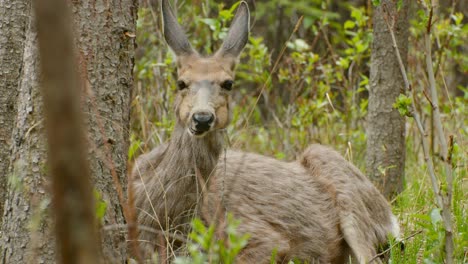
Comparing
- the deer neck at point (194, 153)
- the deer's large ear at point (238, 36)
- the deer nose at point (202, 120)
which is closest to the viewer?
the deer nose at point (202, 120)

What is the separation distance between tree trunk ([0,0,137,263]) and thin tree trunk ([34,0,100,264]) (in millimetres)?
2283

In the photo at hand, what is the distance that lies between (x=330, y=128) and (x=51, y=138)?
796 cm

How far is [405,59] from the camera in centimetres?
748

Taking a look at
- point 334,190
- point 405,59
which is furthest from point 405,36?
point 334,190

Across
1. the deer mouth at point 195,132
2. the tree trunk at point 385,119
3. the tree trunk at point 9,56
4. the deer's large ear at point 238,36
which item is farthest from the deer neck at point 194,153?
the tree trunk at point 385,119

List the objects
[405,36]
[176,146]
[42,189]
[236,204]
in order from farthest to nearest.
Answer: [405,36] < [236,204] < [176,146] < [42,189]

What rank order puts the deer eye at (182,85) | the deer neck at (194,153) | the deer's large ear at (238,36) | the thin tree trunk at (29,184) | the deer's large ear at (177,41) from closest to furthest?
the thin tree trunk at (29,184), the deer neck at (194,153), the deer eye at (182,85), the deer's large ear at (177,41), the deer's large ear at (238,36)

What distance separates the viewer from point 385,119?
298 inches

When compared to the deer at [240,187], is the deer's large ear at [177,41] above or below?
above

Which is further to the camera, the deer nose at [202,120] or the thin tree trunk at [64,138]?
the deer nose at [202,120]

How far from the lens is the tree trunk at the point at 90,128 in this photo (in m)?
3.98

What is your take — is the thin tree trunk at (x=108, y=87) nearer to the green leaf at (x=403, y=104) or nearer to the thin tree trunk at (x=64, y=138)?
the green leaf at (x=403, y=104)

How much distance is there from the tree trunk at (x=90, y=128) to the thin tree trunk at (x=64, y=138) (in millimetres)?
2283

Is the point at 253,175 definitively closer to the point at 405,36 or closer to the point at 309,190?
the point at 309,190
